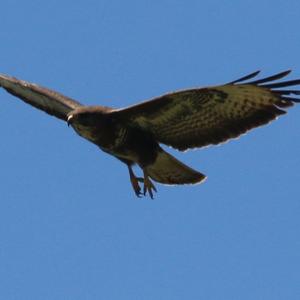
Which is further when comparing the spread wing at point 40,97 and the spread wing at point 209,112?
the spread wing at point 40,97

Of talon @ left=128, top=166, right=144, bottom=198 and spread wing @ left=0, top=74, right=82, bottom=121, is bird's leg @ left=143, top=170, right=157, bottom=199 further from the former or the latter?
spread wing @ left=0, top=74, right=82, bottom=121

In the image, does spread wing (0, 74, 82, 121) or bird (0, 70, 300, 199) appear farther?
spread wing (0, 74, 82, 121)

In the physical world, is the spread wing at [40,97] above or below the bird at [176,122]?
above

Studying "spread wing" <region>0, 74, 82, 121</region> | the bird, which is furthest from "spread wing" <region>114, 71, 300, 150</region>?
"spread wing" <region>0, 74, 82, 121</region>

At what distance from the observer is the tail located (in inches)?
752

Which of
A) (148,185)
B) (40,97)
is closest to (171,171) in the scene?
(148,185)

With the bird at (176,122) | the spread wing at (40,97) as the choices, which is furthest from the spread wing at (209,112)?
the spread wing at (40,97)

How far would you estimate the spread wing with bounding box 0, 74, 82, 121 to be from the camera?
20.1m

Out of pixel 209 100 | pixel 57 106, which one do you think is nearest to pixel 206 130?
pixel 209 100

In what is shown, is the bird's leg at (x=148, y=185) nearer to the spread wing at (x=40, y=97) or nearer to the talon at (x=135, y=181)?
the talon at (x=135, y=181)

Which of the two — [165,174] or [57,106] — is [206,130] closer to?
[165,174]

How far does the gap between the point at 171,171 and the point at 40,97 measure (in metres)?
2.27

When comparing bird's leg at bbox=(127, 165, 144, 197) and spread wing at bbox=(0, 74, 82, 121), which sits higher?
spread wing at bbox=(0, 74, 82, 121)

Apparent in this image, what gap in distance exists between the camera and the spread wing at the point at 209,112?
18.3 metres
